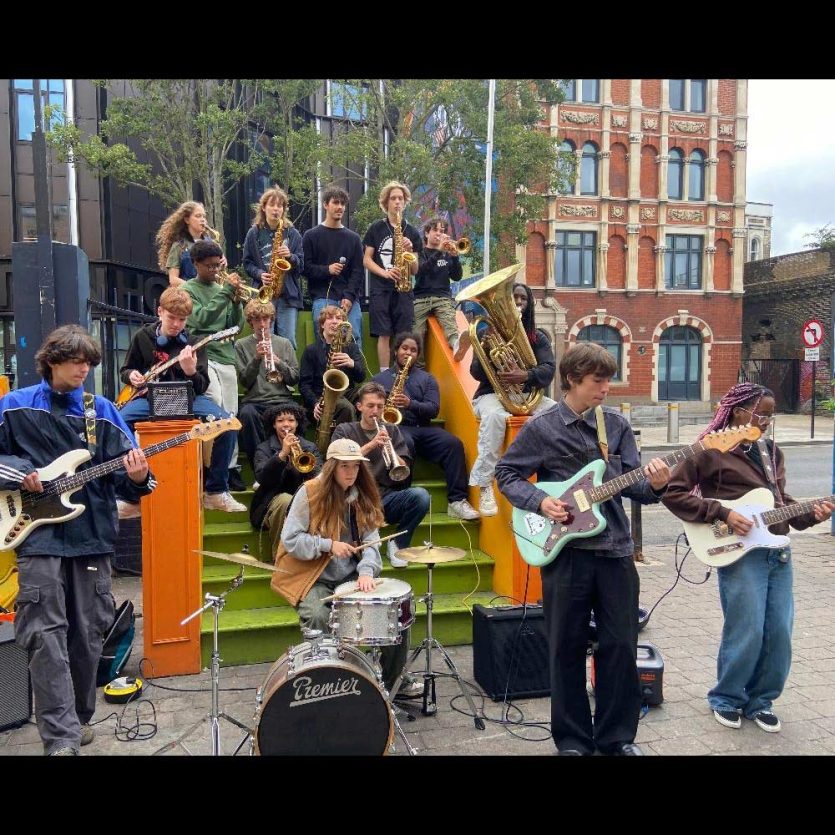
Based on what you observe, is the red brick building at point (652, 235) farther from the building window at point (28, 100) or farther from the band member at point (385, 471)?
the band member at point (385, 471)

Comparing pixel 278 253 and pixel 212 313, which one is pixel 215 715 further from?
pixel 278 253

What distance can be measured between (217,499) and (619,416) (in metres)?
3.56

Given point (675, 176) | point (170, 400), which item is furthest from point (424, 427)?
point (675, 176)

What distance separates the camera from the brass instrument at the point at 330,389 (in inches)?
250

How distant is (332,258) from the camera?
7902 millimetres

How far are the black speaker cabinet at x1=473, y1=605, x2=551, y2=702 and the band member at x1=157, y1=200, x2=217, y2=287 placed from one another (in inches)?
180

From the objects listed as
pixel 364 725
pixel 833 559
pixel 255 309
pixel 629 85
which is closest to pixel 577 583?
pixel 364 725

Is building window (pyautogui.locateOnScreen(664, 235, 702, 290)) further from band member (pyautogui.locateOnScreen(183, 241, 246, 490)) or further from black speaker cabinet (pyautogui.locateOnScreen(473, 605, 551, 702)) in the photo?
black speaker cabinet (pyautogui.locateOnScreen(473, 605, 551, 702))

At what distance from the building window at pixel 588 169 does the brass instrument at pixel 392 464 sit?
27460 millimetres

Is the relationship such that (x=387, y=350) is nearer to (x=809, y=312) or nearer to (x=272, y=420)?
(x=272, y=420)

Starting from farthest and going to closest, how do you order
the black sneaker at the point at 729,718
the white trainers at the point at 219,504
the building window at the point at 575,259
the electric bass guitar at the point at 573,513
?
the building window at the point at 575,259 < the white trainers at the point at 219,504 < the black sneaker at the point at 729,718 < the electric bass guitar at the point at 573,513

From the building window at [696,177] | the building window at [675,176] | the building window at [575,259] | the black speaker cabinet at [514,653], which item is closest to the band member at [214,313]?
the black speaker cabinet at [514,653]

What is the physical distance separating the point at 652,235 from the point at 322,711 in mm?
30845

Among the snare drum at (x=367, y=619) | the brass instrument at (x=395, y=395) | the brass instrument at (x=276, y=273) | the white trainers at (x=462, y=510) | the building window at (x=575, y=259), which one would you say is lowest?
the snare drum at (x=367, y=619)
